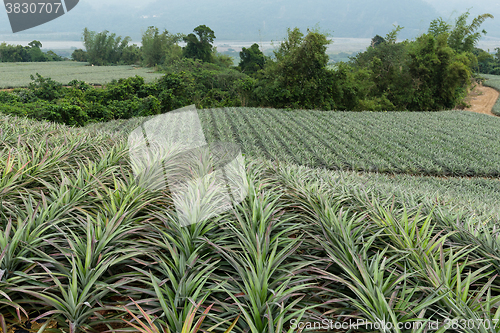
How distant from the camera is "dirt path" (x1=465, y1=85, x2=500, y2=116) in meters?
19.9

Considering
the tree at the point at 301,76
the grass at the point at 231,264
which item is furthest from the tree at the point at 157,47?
the grass at the point at 231,264

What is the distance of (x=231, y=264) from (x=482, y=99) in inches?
1216

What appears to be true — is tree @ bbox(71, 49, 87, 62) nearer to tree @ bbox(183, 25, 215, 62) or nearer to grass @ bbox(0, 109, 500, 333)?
tree @ bbox(183, 25, 215, 62)

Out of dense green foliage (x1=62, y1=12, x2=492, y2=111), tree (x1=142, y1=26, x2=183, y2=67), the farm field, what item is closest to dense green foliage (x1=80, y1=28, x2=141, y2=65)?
tree (x1=142, y1=26, x2=183, y2=67)

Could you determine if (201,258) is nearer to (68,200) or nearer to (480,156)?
(68,200)

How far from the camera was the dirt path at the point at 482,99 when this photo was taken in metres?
19.9

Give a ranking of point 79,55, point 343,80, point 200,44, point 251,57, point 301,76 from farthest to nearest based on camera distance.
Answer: point 79,55 < point 200,44 < point 251,57 < point 343,80 < point 301,76

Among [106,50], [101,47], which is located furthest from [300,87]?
[101,47]

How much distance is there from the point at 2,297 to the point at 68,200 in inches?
29.8

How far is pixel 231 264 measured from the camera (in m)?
1.46

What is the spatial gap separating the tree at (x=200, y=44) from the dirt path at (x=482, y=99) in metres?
32.1

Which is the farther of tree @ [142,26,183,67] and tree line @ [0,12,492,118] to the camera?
tree @ [142,26,183,67]

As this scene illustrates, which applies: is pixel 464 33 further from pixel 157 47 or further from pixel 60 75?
pixel 157 47

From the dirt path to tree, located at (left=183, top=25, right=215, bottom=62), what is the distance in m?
32.1
